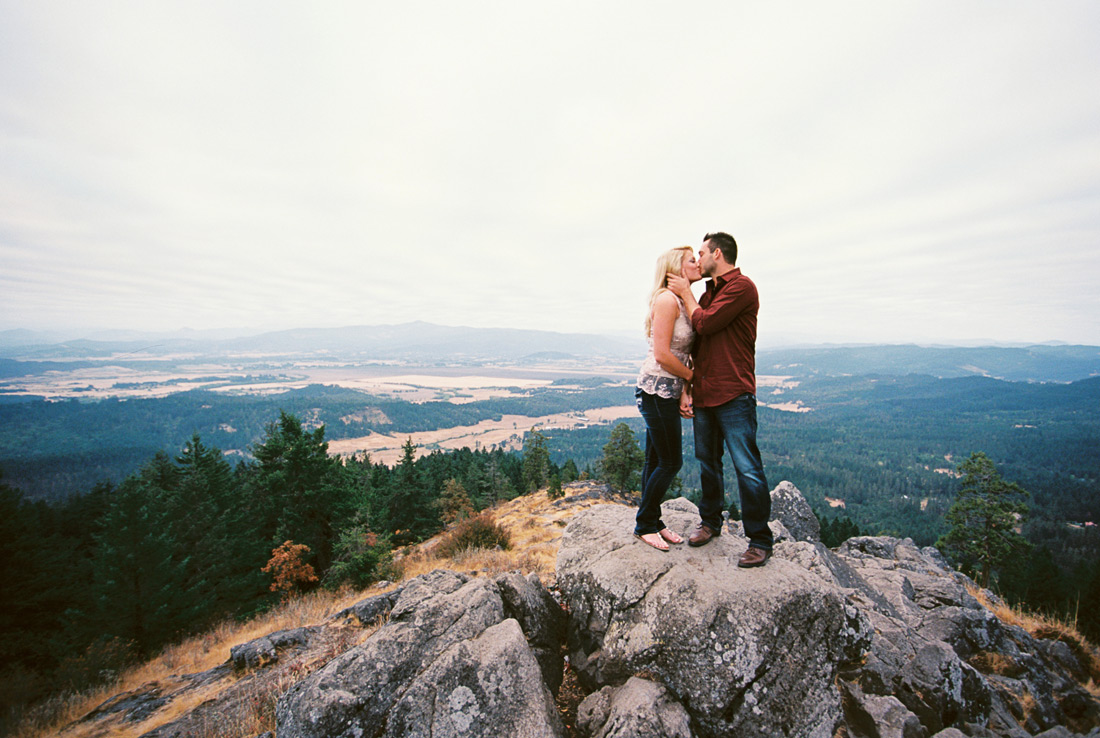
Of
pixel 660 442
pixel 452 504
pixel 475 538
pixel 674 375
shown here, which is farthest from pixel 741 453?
pixel 452 504

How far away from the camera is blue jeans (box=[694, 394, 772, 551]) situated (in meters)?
5.44

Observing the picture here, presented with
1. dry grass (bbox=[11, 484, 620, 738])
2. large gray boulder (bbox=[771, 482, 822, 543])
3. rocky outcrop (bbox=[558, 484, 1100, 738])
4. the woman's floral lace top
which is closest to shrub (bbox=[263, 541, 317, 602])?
dry grass (bbox=[11, 484, 620, 738])

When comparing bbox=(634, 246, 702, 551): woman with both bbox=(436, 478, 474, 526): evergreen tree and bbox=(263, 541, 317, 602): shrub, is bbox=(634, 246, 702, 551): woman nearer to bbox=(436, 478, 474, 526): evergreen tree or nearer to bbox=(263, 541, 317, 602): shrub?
bbox=(263, 541, 317, 602): shrub

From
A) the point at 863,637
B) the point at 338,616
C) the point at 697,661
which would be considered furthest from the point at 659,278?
the point at 338,616

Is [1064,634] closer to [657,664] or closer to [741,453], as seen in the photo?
[741,453]

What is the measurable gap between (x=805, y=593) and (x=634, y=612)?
2263 millimetres

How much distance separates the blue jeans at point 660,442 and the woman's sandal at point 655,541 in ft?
1.93

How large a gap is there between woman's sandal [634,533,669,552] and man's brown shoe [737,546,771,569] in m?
1.08

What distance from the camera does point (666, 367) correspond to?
5629 mm

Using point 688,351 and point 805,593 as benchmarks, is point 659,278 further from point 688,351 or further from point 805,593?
point 805,593

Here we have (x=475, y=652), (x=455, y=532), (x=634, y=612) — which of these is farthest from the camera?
(x=455, y=532)

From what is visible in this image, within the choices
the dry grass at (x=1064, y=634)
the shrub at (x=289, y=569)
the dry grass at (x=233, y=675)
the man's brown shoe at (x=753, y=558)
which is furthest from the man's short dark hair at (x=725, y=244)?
the shrub at (x=289, y=569)

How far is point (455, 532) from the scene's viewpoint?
15.7 metres

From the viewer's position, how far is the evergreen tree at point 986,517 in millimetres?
27922
